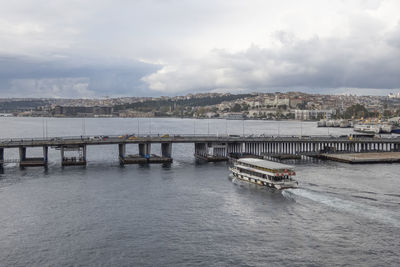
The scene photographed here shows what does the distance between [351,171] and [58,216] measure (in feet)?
130

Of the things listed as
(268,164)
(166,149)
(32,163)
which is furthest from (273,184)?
(32,163)

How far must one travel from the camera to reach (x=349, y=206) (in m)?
38.0

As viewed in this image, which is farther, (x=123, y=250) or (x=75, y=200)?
(x=75, y=200)

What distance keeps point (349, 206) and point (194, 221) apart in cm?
1397

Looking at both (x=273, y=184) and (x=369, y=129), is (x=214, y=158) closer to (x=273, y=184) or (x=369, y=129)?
(x=273, y=184)

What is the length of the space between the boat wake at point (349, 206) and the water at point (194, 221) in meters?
0.09

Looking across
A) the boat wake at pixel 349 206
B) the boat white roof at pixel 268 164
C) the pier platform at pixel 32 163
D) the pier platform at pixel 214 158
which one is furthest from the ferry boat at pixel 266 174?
the pier platform at pixel 32 163

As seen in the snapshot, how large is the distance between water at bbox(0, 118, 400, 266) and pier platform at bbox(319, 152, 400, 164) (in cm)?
1310

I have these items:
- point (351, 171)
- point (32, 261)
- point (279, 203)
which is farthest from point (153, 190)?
point (351, 171)

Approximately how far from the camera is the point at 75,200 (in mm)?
41906

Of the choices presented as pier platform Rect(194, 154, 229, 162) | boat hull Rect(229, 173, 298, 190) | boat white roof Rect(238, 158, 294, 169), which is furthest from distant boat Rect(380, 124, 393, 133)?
boat hull Rect(229, 173, 298, 190)

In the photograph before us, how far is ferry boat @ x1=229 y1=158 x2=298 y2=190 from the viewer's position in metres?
45.7

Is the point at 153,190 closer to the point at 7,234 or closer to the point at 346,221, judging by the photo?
the point at 7,234

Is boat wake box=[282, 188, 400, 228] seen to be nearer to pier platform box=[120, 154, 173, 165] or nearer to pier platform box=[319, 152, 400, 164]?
pier platform box=[319, 152, 400, 164]
